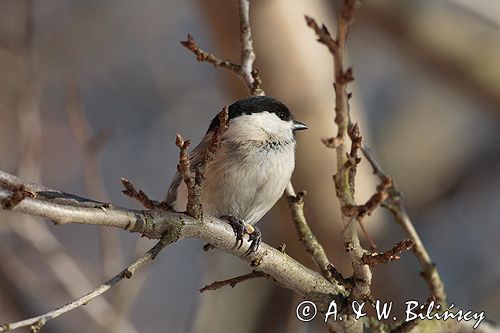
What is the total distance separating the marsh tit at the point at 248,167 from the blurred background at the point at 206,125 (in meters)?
0.62

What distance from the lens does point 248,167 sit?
1614 millimetres

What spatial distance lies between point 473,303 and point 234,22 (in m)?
1.62

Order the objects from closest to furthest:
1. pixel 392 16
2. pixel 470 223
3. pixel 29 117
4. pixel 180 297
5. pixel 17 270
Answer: pixel 29 117 → pixel 17 270 → pixel 392 16 → pixel 470 223 → pixel 180 297

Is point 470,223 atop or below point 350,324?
atop

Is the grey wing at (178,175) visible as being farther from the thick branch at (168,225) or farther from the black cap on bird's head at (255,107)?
the thick branch at (168,225)

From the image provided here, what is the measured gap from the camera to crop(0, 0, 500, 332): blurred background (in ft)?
7.68

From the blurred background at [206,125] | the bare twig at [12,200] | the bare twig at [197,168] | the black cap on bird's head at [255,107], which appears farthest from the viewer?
the blurred background at [206,125]

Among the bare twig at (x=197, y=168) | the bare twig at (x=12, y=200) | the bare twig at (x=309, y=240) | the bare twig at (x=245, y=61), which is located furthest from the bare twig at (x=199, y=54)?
the bare twig at (x=12, y=200)

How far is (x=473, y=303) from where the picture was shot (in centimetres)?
301

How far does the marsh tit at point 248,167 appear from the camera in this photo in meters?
1.59

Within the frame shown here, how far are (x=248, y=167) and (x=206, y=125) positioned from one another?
93.8 inches

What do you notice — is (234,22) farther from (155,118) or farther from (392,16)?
(155,118)

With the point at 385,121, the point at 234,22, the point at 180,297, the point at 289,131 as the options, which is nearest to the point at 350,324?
the point at 289,131

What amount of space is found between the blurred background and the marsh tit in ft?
2.04
